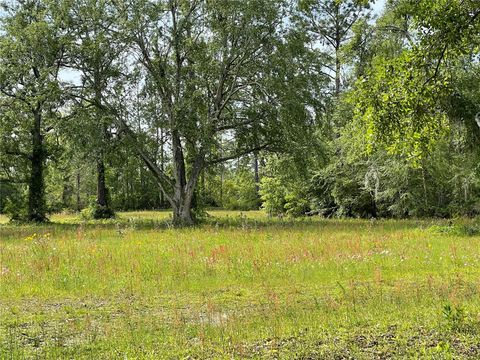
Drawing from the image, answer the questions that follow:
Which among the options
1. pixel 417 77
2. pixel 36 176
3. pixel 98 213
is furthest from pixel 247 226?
pixel 98 213

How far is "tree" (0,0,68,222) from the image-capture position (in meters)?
24.0

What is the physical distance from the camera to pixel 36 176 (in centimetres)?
2816

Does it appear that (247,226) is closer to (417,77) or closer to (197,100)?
(197,100)

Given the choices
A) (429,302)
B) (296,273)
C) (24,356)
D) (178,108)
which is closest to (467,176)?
(178,108)

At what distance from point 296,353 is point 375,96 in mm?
3815

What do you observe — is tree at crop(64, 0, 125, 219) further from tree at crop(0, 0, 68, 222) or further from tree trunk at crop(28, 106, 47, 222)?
tree trunk at crop(28, 106, 47, 222)

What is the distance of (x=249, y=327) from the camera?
19.8 ft

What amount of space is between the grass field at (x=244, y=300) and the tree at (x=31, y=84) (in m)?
12.3

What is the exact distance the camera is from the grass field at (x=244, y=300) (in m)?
5.25

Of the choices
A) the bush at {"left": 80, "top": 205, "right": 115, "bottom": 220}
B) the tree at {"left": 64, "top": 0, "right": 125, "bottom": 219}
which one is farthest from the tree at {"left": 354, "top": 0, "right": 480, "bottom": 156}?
the bush at {"left": 80, "top": 205, "right": 115, "bottom": 220}

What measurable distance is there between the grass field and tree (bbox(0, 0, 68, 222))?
1226 cm

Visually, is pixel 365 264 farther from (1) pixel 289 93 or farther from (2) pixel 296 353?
(1) pixel 289 93

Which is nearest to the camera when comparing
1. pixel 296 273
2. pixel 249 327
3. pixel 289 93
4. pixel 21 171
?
pixel 249 327

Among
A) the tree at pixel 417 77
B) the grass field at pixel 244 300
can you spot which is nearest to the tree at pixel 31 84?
the grass field at pixel 244 300
